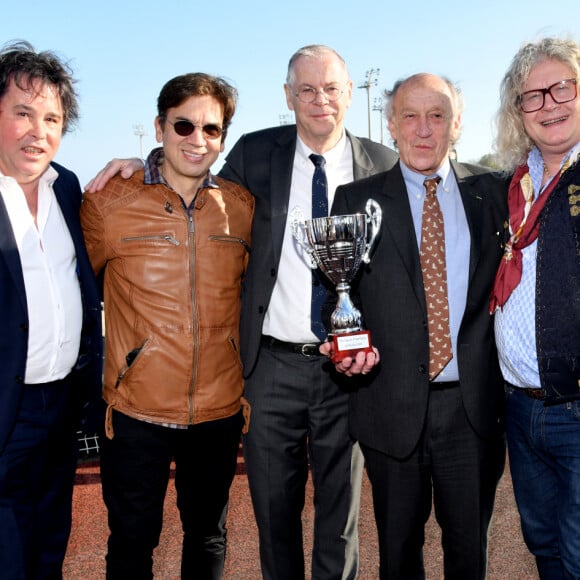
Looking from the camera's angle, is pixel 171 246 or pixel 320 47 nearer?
pixel 171 246

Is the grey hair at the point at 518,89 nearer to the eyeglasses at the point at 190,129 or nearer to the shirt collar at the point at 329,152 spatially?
the shirt collar at the point at 329,152

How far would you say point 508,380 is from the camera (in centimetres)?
266

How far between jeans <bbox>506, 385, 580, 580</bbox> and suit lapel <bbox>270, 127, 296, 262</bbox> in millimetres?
1239

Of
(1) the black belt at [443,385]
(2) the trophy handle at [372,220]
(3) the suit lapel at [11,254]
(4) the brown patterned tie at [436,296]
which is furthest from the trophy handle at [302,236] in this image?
(3) the suit lapel at [11,254]

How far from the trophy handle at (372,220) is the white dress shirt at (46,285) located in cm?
125

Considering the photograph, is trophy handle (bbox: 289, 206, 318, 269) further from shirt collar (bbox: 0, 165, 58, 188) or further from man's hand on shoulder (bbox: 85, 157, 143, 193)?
shirt collar (bbox: 0, 165, 58, 188)

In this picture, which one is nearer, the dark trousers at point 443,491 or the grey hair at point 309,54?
→ the dark trousers at point 443,491

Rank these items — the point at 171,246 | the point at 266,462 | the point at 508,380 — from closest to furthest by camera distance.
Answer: the point at 508,380, the point at 171,246, the point at 266,462

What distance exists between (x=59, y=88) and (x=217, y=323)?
1.21 metres

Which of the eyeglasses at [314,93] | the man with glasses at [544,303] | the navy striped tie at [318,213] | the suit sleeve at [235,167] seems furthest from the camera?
the suit sleeve at [235,167]

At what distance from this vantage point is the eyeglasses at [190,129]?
9.52ft

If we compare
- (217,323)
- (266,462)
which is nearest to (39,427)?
(217,323)

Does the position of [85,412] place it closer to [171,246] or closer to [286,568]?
[171,246]

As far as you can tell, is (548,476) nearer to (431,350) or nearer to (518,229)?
(431,350)
